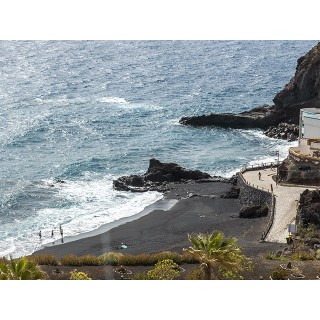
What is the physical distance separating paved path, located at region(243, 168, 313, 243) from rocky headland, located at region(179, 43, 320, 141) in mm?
23618

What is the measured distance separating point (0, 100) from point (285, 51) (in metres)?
94.9

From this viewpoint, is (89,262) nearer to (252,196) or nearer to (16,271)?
(16,271)

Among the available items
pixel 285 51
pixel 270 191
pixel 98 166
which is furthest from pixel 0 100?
pixel 285 51

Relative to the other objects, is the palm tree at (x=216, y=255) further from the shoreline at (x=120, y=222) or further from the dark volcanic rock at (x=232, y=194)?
the dark volcanic rock at (x=232, y=194)

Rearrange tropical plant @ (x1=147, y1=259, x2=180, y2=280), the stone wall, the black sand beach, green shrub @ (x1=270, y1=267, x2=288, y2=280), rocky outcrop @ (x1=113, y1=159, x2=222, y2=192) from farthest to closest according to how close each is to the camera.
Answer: rocky outcrop @ (x1=113, y1=159, x2=222, y2=192)
the stone wall
the black sand beach
green shrub @ (x1=270, y1=267, x2=288, y2=280)
tropical plant @ (x1=147, y1=259, x2=180, y2=280)

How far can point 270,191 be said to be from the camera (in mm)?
43781

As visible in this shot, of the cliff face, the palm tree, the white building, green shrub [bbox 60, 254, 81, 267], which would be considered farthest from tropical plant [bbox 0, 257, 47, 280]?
the cliff face

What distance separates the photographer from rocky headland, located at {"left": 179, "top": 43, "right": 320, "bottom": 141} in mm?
74000

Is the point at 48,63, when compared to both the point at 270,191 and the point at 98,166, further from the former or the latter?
the point at 270,191

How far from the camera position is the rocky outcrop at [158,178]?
54.0 metres

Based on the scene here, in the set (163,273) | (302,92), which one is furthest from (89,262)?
(302,92)

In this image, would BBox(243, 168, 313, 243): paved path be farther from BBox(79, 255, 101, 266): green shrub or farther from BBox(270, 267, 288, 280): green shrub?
BBox(79, 255, 101, 266): green shrub

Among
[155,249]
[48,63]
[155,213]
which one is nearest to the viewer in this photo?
[155,249]

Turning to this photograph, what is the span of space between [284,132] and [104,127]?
78.1 feet
